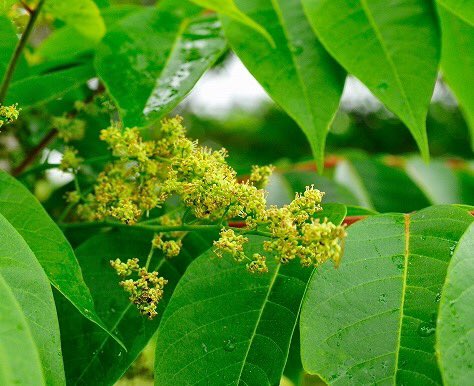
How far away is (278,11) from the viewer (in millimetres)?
1566

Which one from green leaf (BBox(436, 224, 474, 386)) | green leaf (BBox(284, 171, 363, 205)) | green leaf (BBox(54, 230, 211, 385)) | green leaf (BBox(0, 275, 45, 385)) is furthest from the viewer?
green leaf (BBox(284, 171, 363, 205))

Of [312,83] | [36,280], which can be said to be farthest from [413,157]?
[36,280]

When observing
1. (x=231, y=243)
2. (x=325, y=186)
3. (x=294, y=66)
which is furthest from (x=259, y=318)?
(x=325, y=186)

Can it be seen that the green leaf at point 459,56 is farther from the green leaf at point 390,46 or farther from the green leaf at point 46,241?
the green leaf at point 46,241

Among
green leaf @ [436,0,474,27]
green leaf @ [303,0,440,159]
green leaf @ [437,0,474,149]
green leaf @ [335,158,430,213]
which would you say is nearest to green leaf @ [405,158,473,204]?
green leaf @ [335,158,430,213]

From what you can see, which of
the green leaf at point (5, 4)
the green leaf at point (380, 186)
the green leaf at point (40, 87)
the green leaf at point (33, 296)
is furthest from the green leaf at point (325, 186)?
the green leaf at point (33, 296)

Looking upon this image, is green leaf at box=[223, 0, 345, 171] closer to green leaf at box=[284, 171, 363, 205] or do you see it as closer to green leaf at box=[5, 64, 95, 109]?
green leaf at box=[5, 64, 95, 109]

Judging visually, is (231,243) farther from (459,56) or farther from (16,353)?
(459,56)

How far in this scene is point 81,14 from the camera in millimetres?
1541

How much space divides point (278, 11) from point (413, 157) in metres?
1.43

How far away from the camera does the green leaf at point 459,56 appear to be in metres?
1.71

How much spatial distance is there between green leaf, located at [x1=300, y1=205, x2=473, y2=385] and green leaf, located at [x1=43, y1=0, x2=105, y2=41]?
831 millimetres

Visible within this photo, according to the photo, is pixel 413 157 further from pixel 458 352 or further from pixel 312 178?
pixel 458 352

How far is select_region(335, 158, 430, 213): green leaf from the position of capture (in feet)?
8.16
